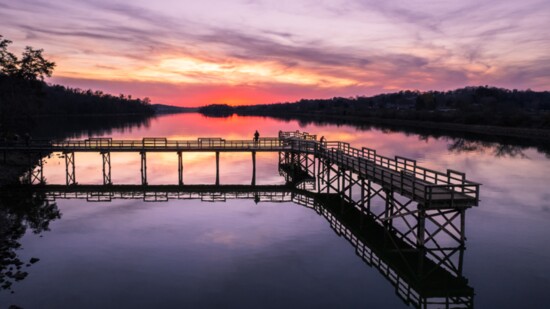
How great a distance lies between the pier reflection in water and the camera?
19.4 metres

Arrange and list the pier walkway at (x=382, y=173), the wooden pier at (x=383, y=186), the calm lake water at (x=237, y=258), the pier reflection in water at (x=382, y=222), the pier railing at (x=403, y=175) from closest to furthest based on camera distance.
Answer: the calm lake water at (x=237, y=258) < the pier reflection in water at (x=382, y=222) < the pier walkway at (x=382, y=173) < the pier railing at (x=403, y=175) < the wooden pier at (x=383, y=186)

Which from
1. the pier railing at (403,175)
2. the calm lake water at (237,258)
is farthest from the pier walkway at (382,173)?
the calm lake water at (237,258)

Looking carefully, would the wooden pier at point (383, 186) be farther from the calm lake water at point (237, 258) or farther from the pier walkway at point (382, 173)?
the calm lake water at point (237, 258)

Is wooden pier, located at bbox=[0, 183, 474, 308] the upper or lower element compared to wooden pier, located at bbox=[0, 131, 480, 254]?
lower

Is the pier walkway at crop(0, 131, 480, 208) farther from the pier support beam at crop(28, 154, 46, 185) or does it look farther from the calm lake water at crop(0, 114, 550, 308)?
the calm lake water at crop(0, 114, 550, 308)

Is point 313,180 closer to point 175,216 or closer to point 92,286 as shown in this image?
point 175,216

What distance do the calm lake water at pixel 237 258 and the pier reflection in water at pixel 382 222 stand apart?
69cm

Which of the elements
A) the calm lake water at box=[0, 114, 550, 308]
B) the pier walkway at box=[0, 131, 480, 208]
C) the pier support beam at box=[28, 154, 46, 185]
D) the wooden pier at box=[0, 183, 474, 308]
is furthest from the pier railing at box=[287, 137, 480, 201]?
the pier support beam at box=[28, 154, 46, 185]

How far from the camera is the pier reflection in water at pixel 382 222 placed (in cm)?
1944

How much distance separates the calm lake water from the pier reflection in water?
0.69 metres

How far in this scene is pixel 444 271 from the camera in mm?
20734

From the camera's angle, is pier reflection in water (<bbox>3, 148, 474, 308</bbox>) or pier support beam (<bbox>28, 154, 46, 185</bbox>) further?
pier support beam (<bbox>28, 154, 46, 185</bbox>)

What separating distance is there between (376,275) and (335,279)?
7.20 ft

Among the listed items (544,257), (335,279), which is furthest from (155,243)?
(544,257)
